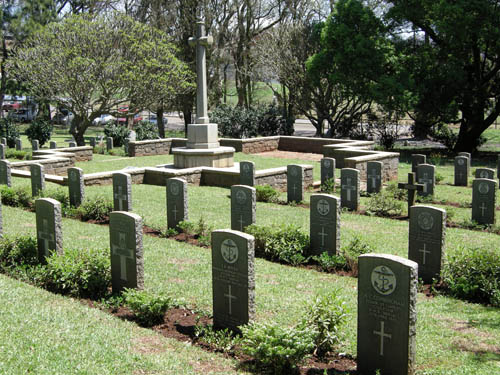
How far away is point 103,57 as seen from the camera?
84.9 feet

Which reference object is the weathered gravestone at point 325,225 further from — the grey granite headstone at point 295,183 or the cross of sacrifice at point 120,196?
the grey granite headstone at point 295,183

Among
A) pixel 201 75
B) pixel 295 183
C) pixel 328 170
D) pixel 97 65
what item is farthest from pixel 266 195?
pixel 97 65

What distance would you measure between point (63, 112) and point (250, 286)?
49989mm

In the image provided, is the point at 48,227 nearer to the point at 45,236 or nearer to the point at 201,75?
the point at 45,236

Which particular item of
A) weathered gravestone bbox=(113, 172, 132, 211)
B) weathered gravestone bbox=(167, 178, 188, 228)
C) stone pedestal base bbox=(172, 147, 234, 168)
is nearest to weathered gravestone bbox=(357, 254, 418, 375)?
weathered gravestone bbox=(167, 178, 188, 228)

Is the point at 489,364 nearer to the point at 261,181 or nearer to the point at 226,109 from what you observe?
the point at 261,181

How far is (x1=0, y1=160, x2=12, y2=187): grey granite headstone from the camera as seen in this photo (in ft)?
52.5

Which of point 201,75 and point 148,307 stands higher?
point 201,75

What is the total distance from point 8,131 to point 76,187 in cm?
1845

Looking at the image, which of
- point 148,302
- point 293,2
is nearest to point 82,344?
point 148,302

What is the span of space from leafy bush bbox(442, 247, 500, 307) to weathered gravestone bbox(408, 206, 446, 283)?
0.27 m

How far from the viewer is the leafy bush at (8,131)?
2966 cm

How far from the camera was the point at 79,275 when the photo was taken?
785cm

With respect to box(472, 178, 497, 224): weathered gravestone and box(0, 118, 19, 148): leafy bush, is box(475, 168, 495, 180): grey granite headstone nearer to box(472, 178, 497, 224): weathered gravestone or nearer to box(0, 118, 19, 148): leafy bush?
box(472, 178, 497, 224): weathered gravestone
